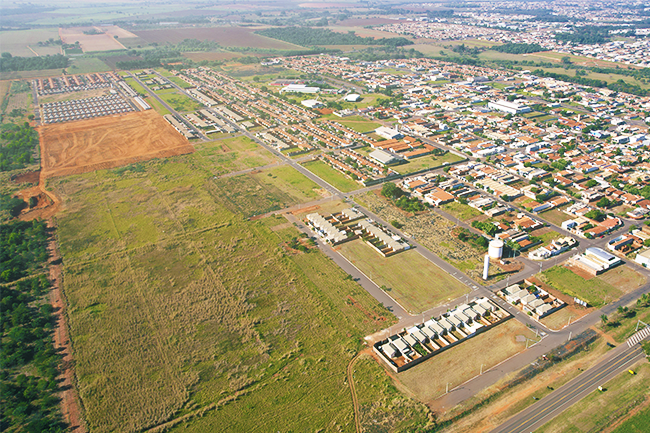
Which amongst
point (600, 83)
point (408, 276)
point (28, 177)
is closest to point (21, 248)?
point (28, 177)

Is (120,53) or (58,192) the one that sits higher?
(120,53)

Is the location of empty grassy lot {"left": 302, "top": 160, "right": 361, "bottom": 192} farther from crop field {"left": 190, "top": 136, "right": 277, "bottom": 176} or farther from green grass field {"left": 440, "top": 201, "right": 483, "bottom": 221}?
green grass field {"left": 440, "top": 201, "right": 483, "bottom": 221}

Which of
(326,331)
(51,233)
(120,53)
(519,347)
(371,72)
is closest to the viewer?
(519,347)

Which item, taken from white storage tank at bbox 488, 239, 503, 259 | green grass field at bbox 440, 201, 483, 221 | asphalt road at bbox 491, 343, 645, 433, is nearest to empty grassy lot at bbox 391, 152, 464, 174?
green grass field at bbox 440, 201, 483, 221

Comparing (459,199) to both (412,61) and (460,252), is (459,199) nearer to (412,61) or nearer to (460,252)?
(460,252)

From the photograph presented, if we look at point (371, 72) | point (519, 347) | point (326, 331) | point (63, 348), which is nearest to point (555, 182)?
point (519, 347)

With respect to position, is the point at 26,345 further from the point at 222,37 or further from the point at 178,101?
the point at 222,37

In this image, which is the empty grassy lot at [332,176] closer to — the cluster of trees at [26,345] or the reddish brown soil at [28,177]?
the cluster of trees at [26,345]
